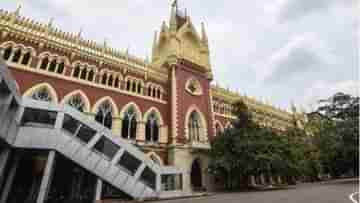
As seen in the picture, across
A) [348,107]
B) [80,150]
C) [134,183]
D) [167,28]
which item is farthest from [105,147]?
[348,107]

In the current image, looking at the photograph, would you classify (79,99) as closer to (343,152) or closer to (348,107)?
(343,152)

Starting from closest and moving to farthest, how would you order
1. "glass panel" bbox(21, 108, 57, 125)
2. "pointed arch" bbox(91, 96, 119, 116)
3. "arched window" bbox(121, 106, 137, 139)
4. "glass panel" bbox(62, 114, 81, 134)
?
"glass panel" bbox(21, 108, 57, 125)
"glass panel" bbox(62, 114, 81, 134)
"pointed arch" bbox(91, 96, 119, 116)
"arched window" bbox(121, 106, 137, 139)

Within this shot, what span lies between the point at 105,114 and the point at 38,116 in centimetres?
705

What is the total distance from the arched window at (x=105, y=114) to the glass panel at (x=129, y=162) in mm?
5399

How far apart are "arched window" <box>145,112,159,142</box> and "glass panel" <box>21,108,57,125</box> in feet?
32.9

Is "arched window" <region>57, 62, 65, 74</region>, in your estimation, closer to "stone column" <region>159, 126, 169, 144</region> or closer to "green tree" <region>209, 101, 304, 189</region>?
"stone column" <region>159, 126, 169, 144</region>

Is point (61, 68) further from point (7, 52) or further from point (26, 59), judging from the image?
point (7, 52)

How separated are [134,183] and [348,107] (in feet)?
120

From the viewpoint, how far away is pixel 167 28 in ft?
98.1

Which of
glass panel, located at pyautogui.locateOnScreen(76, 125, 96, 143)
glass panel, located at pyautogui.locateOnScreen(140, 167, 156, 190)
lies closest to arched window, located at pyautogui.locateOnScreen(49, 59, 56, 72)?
glass panel, located at pyautogui.locateOnScreen(76, 125, 96, 143)

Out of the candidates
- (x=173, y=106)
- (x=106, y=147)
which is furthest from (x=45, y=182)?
(x=173, y=106)

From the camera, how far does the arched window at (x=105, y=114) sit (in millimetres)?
18328

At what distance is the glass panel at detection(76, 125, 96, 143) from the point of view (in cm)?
1283

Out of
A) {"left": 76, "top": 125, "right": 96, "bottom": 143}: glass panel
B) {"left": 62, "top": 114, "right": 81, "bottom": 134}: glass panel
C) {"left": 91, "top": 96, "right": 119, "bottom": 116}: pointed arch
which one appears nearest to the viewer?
{"left": 62, "top": 114, "right": 81, "bottom": 134}: glass panel
